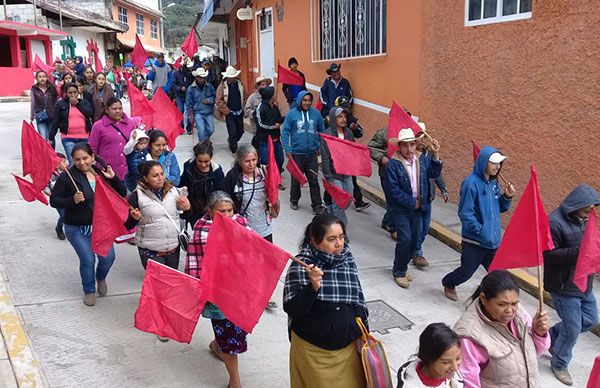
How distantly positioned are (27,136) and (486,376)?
556 centimetres

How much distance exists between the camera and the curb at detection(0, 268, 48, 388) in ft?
14.3

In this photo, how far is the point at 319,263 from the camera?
331 cm

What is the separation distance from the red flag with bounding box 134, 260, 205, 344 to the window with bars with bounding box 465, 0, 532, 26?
5.14 metres

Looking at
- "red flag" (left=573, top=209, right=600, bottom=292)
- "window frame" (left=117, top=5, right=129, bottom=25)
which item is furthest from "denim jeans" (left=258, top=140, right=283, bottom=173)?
"window frame" (left=117, top=5, right=129, bottom=25)

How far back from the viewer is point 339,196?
279 inches

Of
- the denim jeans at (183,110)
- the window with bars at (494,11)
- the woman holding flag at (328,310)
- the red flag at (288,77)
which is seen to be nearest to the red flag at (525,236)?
the woman holding flag at (328,310)

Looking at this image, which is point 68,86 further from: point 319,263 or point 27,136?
point 319,263

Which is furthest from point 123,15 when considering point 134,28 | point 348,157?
point 348,157

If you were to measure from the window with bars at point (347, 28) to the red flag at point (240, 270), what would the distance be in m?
7.15

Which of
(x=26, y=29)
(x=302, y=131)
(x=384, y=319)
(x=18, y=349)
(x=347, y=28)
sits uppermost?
(x=26, y=29)

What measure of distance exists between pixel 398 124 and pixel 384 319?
2.27 metres

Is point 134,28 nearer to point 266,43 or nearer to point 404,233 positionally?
point 266,43

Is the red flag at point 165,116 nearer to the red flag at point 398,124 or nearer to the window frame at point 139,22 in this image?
the red flag at point 398,124

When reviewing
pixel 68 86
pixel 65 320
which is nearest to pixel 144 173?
pixel 65 320
